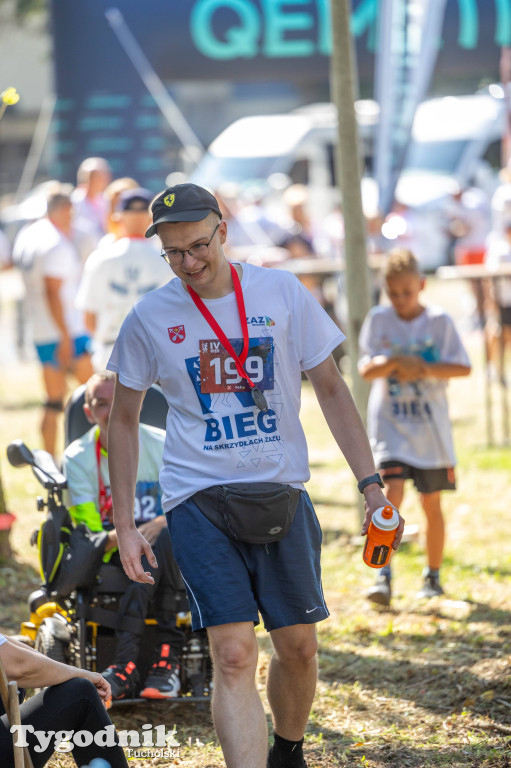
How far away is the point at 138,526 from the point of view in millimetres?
4801

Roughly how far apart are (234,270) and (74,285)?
5843 millimetres

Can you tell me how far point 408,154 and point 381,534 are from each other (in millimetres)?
17948

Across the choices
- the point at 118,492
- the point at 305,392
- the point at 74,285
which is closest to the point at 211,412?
the point at 118,492

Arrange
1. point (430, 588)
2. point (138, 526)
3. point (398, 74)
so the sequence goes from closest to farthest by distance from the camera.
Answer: point (138, 526) < point (430, 588) < point (398, 74)

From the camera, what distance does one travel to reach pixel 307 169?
890 inches

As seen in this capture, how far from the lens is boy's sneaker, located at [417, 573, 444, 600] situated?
6.19 m

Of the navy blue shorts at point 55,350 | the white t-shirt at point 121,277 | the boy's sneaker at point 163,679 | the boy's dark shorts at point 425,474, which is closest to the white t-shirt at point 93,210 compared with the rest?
the navy blue shorts at point 55,350

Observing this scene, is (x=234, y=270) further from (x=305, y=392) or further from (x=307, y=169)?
(x=307, y=169)

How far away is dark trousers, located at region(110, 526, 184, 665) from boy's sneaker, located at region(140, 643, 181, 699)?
5 centimetres

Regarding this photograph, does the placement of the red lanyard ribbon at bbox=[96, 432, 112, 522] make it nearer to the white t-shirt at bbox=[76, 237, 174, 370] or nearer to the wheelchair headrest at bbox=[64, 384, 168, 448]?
the wheelchair headrest at bbox=[64, 384, 168, 448]

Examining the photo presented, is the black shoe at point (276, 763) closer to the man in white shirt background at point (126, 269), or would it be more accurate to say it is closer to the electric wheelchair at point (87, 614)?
the electric wheelchair at point (87, 614)

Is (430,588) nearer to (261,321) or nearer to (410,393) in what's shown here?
(410,393)

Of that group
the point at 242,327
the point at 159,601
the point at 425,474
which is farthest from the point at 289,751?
the point at 425,474

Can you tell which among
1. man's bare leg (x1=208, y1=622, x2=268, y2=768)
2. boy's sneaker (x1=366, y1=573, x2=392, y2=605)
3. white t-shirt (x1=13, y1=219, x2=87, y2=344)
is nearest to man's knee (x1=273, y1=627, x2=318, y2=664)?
man's bare leg (x1=208, y1=622, x2=268, y2=768)
